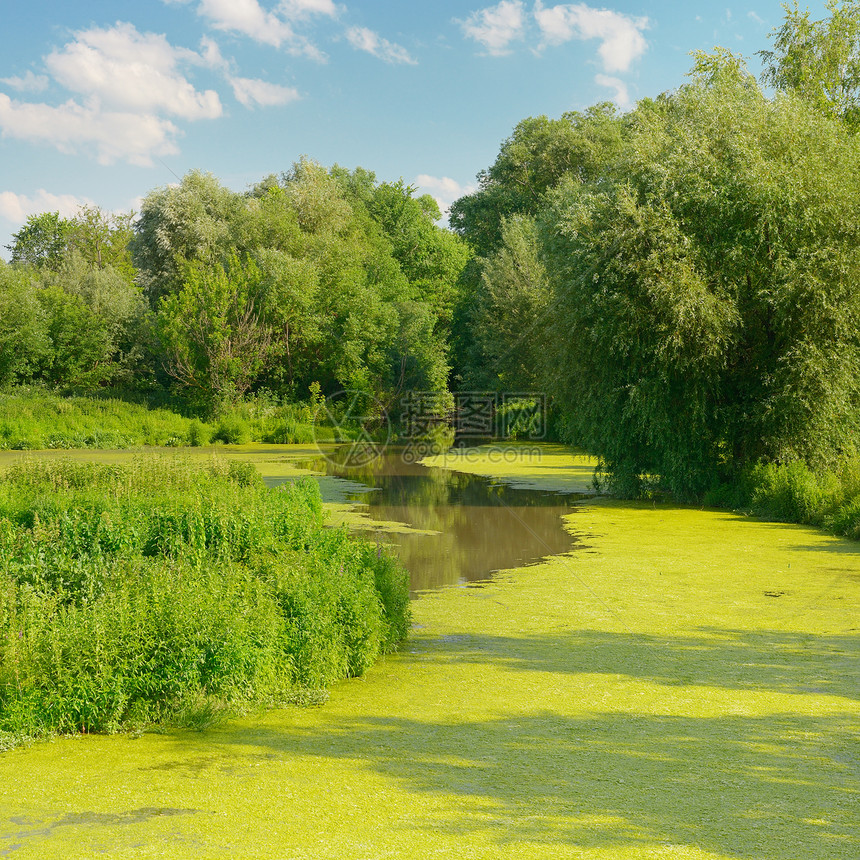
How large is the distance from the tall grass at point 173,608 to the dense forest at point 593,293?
939 centimetres

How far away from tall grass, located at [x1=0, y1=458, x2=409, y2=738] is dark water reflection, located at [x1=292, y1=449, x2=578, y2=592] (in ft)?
9.53

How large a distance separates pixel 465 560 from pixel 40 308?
27.9 meters

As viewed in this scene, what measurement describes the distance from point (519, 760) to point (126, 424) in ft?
88.6

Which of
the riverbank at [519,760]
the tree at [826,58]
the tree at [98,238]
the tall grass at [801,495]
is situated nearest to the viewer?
the riverbank at [519,760]

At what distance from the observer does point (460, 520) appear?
47.6 ft

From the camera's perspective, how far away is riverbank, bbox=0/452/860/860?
3924mm

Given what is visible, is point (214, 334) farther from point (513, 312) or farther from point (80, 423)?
point (513, 312)

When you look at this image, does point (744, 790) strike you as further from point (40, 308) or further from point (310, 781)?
point (40, 308)

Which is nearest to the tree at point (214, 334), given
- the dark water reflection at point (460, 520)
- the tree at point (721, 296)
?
the dark water reflection at point (460, 520)

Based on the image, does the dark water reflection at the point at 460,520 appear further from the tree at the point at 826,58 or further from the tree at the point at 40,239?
the tree at the point at 40,239

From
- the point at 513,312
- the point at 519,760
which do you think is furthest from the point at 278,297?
the point at 519,760

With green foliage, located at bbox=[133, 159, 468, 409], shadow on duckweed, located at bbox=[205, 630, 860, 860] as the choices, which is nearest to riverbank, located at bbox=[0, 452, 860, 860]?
shadow on duckweed, located at bbox=[205, 630, 860, 860]

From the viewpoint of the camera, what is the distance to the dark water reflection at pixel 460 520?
10.9 metres

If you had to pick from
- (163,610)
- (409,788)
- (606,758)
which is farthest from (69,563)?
(606,758)
